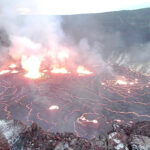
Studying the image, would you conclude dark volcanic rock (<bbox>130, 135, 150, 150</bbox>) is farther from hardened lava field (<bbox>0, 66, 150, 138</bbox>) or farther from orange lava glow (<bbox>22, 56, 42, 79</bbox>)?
orange lava glow (<bbox>22, 56, 42, 79</bbox>)

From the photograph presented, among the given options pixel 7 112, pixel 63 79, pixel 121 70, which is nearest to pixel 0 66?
pixel 63 79

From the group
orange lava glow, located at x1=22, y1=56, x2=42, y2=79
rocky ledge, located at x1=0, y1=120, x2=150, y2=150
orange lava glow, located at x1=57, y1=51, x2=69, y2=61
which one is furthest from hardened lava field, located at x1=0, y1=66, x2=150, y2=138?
orange lava glow, located at x1=57, y1=51, x2=69, y2=61

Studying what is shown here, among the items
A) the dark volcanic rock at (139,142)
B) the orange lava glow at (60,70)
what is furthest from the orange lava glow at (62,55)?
A: the dark volcanic rock at (139,142)

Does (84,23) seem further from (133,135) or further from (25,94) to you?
(133,135)

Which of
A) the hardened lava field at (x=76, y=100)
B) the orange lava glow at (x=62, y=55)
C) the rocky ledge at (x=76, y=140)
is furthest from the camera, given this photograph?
the orange lava glow at (x=62, y=55)

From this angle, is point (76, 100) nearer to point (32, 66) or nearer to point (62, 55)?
point (32, 66)

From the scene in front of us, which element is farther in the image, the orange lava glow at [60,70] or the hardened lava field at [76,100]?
the orange lava glow at [60,70]

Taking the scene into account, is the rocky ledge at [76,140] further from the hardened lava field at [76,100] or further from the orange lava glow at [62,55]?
the orange lava glow at [62,55]
